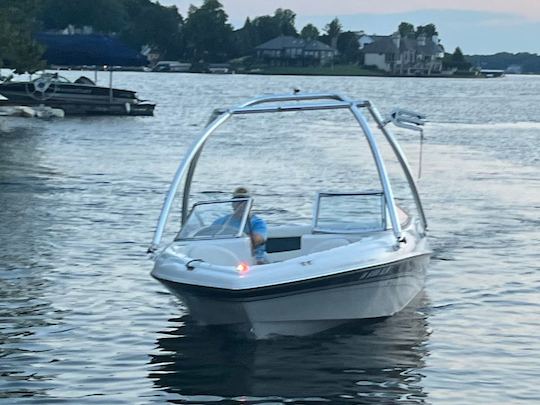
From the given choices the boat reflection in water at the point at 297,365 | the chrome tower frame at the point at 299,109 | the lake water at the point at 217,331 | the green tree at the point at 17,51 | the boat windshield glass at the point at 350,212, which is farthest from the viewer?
the green tree at the point at 17,51

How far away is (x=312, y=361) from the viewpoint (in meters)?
13.7

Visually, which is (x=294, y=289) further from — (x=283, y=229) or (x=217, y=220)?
(x=283, y=229)

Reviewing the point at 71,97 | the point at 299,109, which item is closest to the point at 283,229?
the point at 299,109

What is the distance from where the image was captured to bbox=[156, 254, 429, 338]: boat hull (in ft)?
44.2

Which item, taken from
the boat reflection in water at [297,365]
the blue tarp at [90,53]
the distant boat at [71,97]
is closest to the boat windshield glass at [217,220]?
the boat reflection in water at [297,365]

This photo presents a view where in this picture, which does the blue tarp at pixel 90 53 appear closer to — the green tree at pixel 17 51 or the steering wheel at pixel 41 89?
the steering wheel at pixel 41 89

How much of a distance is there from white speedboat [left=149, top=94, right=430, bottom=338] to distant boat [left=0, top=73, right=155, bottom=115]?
140ft

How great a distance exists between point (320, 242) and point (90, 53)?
4431 centimetres

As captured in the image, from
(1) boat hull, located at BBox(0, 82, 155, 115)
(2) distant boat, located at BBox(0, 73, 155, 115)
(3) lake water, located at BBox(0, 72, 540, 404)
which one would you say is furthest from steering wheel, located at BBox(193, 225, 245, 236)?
(1) boat hull, located at BBox(0, 82, 155, 115)

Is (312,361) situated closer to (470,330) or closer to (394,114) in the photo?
(470,330)

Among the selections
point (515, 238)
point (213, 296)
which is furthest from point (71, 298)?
point (515, 238)

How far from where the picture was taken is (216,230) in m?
15.3

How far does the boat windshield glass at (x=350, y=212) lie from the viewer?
15.7m

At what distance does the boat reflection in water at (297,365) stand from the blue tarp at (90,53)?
4394cm
